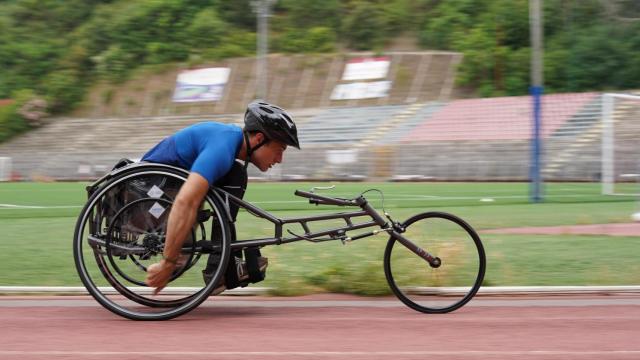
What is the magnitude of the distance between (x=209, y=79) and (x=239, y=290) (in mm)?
51285

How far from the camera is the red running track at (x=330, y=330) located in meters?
5.35

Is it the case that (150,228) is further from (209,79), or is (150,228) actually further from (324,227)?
(209,79)

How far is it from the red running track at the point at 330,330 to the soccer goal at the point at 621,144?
Result: 20.5 meters

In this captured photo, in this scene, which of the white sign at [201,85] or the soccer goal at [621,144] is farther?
the white sign at [201,85]

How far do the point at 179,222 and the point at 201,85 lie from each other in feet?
172

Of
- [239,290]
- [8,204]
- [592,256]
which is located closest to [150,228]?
[239,290]

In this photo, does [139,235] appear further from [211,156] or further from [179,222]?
[211,156]

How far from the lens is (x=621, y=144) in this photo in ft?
104

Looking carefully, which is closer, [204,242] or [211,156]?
[211,156]

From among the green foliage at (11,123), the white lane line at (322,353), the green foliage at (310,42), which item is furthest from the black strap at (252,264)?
the green foliage at (310,42)

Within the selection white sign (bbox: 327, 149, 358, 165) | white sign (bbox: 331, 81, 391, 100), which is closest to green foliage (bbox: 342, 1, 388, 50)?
white sign (bbox: 331, 81, 391, 100)

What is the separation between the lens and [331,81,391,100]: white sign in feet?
171

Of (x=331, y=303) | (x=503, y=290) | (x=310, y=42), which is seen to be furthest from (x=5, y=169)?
(x=503, y=290)

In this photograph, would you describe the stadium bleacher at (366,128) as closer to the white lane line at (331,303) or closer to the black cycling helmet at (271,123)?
the white lane line at (331,303)
